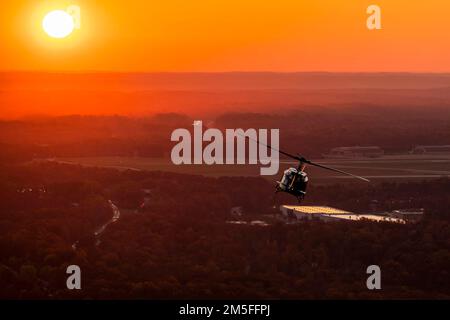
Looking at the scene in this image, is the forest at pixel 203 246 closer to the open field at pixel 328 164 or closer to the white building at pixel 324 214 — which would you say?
the white building at pixel 324 214

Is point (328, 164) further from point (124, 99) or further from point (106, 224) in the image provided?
point (124, 99)

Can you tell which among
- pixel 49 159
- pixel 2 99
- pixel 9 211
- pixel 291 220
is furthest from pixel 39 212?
pixel 2 99

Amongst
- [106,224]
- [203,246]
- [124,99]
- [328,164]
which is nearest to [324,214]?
[106,224]

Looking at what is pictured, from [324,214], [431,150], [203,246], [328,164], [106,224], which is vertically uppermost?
[431,150]

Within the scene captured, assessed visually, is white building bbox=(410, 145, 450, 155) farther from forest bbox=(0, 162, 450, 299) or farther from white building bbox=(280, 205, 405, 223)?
white building bbox=(280, 205, 405, 223)

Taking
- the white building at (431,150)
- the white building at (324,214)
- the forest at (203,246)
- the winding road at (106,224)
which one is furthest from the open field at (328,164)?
the winding road at (106,224)

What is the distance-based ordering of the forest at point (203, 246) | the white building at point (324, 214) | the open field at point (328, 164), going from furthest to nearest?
the open field at point (328, 164) → the white building at point (324, 214) → the forest at point (203, 246)
